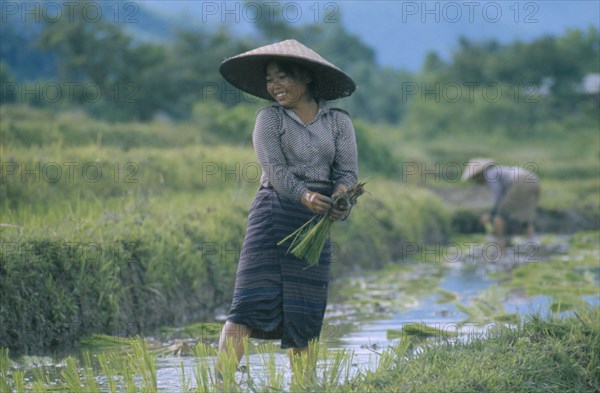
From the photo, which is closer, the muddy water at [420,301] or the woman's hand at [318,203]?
the woman's hand at [318,203]

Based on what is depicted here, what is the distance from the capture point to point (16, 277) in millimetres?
6434

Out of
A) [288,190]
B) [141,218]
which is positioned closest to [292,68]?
[288,190]

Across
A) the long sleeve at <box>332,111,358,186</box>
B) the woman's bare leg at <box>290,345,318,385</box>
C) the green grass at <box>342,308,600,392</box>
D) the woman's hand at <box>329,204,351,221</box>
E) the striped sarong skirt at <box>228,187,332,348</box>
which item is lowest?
the green grass at <box>342,308,600,392</box>

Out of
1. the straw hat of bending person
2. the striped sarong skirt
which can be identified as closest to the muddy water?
the striped sarong skirt

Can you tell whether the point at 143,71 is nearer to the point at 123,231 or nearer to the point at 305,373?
the point at 123,231

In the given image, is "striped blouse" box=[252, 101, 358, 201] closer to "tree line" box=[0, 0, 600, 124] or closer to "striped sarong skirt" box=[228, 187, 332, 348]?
"striped sarong skirt" box=[228, 187, 332, 348]

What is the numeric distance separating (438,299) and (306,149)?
4.36 m

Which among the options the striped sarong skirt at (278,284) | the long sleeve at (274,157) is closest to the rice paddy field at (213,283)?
the striped sarong skirt at (278,284)

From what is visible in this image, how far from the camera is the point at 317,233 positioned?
4840 millimetres

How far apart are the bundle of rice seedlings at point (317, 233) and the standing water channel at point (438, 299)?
1.41 feet

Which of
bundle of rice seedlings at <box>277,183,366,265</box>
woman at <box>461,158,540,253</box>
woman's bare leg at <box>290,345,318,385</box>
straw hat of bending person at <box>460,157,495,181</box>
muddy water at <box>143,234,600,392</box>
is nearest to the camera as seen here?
woman's bare leg at <box>290,345,318,385</box>

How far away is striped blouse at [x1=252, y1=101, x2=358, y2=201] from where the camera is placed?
500cm

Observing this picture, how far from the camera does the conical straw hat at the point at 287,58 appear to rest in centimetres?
501

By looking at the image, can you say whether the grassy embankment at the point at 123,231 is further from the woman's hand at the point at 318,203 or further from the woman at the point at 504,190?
the woman's hand at the point at 318,203
